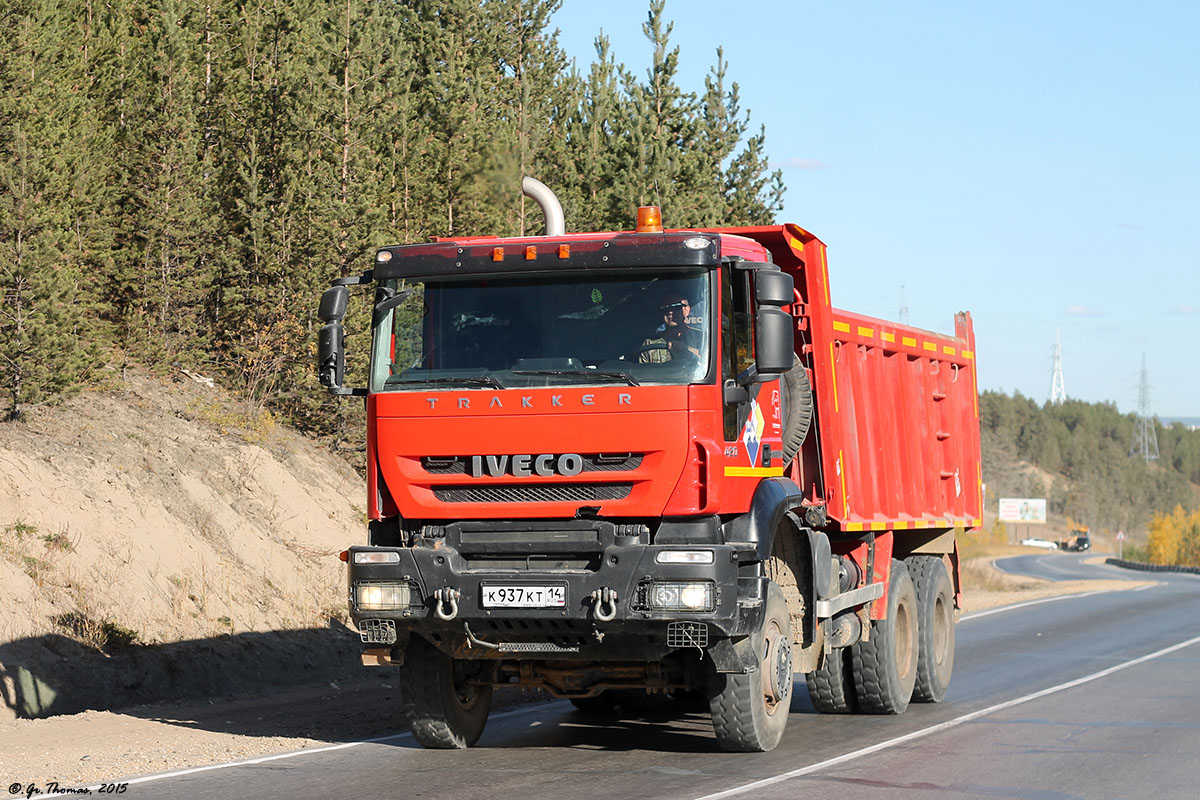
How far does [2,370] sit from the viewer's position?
59.3ft

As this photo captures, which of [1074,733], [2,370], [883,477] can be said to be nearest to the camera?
[1074,733]

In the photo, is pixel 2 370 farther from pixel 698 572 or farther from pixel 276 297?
pixel 698 572

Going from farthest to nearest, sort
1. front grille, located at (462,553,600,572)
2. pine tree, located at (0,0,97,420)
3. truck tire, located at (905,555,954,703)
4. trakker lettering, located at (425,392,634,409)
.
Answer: pine tree, located at (0,0,97,420) → truck tire, located at (905,555,954,703) → front grille, located at (462,553,600,572) → trakker lettering, located at (425,392,634,409)

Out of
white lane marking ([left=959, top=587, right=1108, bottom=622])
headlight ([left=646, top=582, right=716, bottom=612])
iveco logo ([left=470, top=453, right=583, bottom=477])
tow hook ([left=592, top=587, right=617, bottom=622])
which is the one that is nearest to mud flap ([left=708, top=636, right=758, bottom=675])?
headlight ([left=646, top=582, right=716, bottom=612])

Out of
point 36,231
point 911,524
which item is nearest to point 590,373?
point 911,524

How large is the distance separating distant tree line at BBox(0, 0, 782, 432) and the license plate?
35.1 feet

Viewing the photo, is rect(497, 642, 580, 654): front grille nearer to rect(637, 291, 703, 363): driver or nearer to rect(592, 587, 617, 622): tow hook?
rect(592, 587, 617, 622): tow hook

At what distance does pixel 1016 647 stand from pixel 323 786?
14012 mm

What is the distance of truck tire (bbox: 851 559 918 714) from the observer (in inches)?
507

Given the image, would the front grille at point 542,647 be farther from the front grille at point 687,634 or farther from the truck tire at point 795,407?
the truck tire at point 795,407

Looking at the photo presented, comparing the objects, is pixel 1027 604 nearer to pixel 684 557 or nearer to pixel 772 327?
pixel 772 327

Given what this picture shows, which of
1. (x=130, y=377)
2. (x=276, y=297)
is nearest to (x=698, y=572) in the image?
(x=130, y=377)

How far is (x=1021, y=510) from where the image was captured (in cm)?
18088

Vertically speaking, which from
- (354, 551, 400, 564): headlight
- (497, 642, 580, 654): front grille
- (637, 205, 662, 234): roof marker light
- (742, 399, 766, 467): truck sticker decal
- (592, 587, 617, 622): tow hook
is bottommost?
(497, 642, 580, 654): front grille
